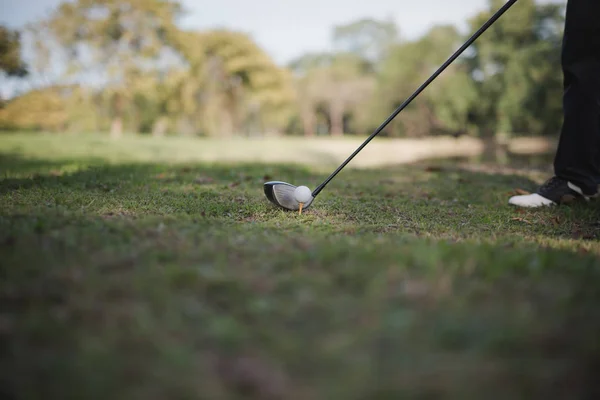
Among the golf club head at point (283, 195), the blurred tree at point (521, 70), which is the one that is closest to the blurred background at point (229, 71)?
the blurred tree at point (521, 70)

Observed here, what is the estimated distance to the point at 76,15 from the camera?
32.2 meters

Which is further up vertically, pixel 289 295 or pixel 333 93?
pixel 333 93

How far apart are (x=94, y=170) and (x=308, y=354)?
573cm

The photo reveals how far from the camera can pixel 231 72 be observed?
41.1 metres

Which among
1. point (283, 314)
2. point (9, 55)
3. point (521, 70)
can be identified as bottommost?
point (283, 314)

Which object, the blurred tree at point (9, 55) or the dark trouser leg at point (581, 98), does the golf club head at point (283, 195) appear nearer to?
the dark trouser leg at point (581, 98)

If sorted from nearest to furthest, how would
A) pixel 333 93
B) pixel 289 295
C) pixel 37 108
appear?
pixel 289 295 → pixel 37 108 → pixel 333 93

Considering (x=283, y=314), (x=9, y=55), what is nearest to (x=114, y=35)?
(x=9, y=55)

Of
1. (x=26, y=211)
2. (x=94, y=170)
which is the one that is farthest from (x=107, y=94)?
(x=26, y=211)

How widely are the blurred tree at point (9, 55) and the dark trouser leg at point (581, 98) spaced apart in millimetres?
20915

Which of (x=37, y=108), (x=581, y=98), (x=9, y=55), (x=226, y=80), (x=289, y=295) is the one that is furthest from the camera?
(x=226, y=80)

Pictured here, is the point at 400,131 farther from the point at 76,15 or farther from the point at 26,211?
the point at 26,211

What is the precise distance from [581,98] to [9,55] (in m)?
22.0

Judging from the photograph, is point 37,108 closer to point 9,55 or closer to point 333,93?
point 9,55
